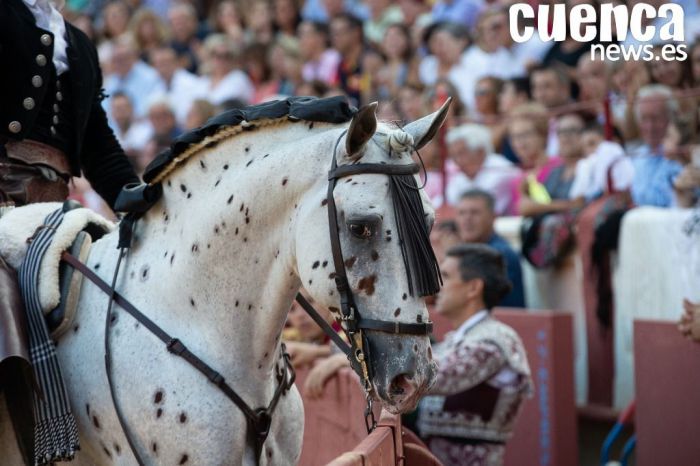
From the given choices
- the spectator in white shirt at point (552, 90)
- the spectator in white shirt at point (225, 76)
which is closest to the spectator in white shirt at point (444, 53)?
the spectator in white shirt at point (552, 90)

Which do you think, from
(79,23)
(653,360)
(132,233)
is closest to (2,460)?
(132,233)

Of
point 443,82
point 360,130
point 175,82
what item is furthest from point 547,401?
point 175,82

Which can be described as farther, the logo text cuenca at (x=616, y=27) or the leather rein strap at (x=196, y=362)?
the logo text cuenca at (x=616, y=27)

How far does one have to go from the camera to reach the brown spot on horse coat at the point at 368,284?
2.63 meters

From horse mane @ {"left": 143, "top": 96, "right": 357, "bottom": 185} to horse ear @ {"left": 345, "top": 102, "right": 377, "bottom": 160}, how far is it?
0.15 metres

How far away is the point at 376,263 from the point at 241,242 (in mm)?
399

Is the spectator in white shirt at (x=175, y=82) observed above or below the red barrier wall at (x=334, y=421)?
above

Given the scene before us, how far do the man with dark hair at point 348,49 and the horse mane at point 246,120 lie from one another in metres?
7.10

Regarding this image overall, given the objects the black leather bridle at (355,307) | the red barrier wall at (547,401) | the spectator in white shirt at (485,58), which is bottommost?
the red barrier wall at (547,401)

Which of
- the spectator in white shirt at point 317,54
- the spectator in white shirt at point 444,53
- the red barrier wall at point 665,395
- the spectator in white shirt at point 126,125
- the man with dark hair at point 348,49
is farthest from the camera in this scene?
the spectator in white shirt at point 126,125

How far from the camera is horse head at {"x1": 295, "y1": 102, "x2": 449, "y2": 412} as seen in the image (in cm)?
261

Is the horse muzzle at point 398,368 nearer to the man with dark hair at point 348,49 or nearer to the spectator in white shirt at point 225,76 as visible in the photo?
the man with dark hair at point 348,49

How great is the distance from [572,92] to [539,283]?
1.65 metres

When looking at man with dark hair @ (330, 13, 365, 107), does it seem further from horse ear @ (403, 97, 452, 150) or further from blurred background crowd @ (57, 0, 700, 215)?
horse ear @ (403, 97, 452, 150)
